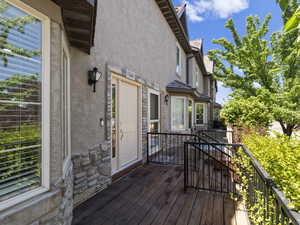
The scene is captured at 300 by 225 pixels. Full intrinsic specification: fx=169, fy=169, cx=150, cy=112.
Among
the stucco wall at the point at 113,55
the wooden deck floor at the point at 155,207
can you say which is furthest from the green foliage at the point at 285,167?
the stucco wall at the point at 113,55

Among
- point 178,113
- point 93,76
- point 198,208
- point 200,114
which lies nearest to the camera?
point 198,208

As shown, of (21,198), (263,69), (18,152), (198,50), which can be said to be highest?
(198,50)

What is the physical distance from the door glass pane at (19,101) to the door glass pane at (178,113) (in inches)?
272

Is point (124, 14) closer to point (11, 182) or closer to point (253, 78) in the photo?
point (11, 182)

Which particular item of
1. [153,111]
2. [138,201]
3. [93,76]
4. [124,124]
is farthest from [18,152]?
[153,111]

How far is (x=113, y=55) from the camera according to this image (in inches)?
157

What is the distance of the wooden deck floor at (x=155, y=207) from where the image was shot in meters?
2.60

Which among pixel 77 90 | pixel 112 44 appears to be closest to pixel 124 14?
pixel 112 44

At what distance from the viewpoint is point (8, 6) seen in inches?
56.6

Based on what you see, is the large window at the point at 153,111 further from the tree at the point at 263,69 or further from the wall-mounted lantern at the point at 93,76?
the tree at the point at 263,69

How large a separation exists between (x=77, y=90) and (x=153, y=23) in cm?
478

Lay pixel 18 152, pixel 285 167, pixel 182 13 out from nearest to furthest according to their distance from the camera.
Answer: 1. pixel 18 152
2. pixel 285 167
3. pixel 182 13

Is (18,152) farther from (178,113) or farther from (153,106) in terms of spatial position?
(178,113)

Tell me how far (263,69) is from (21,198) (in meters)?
11.2
